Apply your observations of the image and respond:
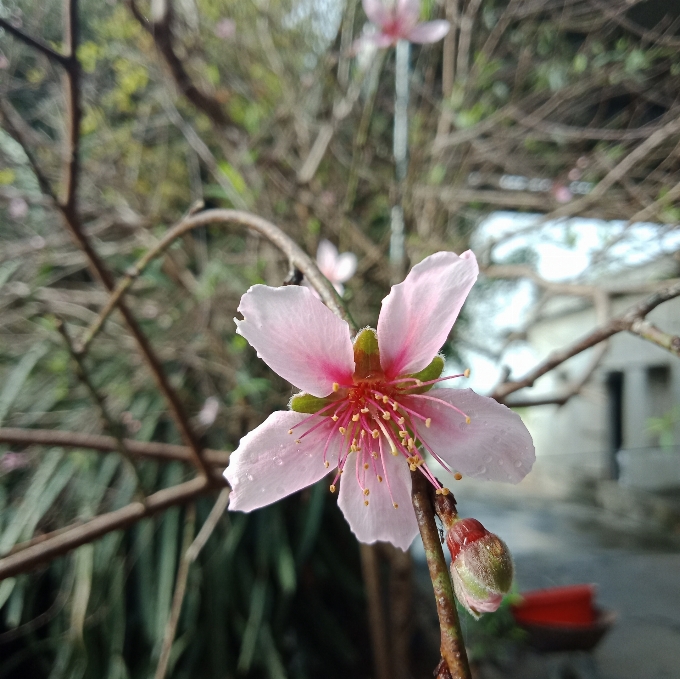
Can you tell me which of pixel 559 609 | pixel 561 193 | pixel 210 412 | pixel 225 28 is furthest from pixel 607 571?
pixel 225 28

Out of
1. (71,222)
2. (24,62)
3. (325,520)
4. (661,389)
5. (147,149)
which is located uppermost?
(147,149)

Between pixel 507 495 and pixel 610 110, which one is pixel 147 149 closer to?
pixel 610 110

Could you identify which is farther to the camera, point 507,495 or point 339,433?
point 507,495

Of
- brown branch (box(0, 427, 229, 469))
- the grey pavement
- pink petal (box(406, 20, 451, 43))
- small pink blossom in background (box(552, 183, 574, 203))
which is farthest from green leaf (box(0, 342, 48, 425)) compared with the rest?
small pink blossom in background (box(552, 183, 574, 203))

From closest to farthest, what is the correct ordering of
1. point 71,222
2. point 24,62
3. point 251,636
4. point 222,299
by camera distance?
point 71,222
point 24,62
point 251,636
point 222,299

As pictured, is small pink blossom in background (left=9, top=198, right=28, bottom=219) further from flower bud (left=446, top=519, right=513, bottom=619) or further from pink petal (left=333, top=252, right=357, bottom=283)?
flower bud (left=446, top=519, right=513, bottom=619)

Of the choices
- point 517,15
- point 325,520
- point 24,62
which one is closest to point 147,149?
point 24,62
